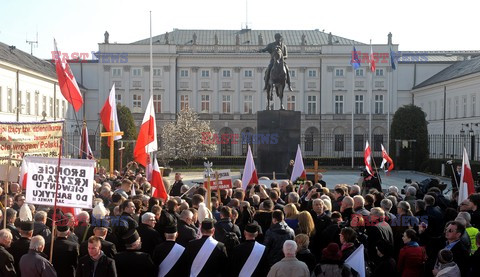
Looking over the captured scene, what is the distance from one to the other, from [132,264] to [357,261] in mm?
2556

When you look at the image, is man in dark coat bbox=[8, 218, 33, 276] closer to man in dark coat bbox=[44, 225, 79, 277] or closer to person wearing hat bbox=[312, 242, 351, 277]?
man in dark coat bbox=[44, 225, 79, 277]

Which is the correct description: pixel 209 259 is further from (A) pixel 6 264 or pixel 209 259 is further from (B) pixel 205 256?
(A) pixel 6 264

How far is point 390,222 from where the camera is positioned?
959 cm

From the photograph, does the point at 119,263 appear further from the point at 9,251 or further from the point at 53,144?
the point at 53,144

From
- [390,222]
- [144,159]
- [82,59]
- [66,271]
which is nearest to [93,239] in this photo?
[66,271]

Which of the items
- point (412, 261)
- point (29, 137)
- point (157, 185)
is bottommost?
point (412, 261)

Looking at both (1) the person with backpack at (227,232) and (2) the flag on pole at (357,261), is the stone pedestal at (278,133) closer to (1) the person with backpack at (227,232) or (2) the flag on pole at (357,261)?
(1) the person with backpack at (227,232)

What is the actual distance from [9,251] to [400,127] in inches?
1565

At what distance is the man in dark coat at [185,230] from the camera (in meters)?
8.41

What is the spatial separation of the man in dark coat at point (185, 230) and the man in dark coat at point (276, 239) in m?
1.03

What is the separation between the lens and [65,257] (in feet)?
24.9

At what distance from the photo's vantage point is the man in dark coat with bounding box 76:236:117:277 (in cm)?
682

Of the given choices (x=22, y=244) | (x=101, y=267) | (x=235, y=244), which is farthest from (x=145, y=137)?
(x=101, y=267)

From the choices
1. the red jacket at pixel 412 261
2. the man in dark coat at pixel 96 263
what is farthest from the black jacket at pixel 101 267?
the red jacket at pixel 412 261
